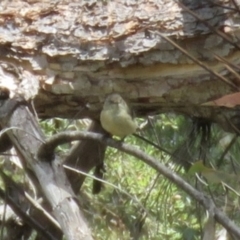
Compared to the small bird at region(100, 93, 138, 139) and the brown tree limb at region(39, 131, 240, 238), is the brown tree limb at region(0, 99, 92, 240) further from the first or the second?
the small bird at region(100, 93, 138, 139)

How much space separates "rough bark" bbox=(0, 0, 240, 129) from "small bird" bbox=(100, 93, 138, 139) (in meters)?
0.04

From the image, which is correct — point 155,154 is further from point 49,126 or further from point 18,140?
point 18,140

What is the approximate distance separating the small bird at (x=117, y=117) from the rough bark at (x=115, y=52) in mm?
41

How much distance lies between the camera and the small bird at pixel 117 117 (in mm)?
1853

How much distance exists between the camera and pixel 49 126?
3.12 metres

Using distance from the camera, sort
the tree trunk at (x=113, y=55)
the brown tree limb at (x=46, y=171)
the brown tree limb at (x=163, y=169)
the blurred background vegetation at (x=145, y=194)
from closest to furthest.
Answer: the brown tree limb at (x=163, y=169)
the brown tree limb at (x=46, y=171)
the tree trunk at (x=113, y=55)
the blurred background vegetation at (x=145, y=194)

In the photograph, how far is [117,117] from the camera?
1.86m

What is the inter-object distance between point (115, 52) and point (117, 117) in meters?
0.16

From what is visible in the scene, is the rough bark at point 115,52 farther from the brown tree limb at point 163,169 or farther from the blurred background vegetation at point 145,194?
the blurred background vegetation at point 145,194

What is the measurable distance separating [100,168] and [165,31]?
76 centimetres

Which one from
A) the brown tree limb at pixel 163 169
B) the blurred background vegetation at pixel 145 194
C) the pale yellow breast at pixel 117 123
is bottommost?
the blurred background vegetation at pixel 145 194

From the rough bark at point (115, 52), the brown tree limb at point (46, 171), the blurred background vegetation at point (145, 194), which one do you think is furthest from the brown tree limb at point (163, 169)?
the blurred background vegetation at point (145, 194)

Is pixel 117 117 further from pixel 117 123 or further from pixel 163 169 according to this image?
pixel 163 169

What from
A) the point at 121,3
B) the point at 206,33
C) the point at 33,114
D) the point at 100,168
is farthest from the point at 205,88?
the point at 100,168
